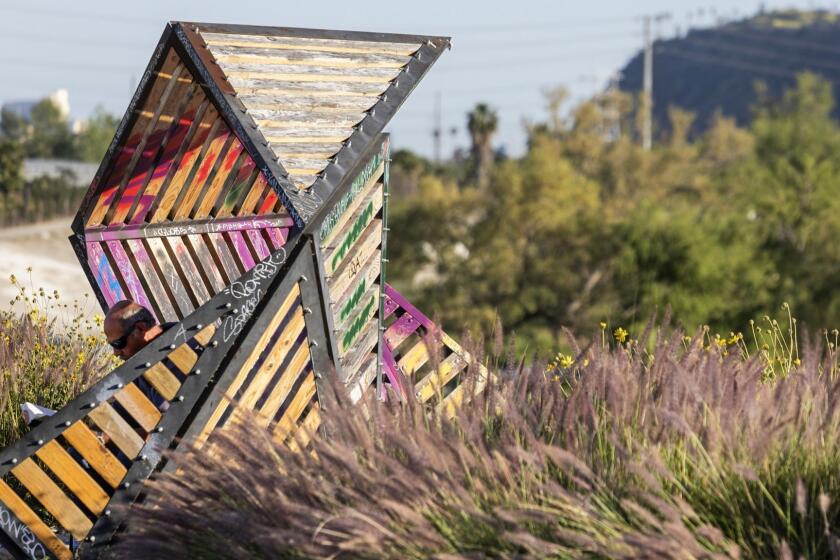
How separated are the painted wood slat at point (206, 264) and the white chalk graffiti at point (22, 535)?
2.81 m

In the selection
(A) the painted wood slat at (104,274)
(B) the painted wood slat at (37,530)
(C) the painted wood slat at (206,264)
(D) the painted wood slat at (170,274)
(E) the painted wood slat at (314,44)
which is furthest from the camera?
(C) the painted wood slat at (206,264)

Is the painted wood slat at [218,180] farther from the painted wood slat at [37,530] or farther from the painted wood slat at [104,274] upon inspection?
the painted wood slat at [37,530]

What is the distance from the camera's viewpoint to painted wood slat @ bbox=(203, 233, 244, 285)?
7594 millimetres

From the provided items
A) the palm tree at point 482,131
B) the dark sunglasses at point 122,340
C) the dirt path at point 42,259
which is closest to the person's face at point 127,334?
the dark sunglasses at point 122,340

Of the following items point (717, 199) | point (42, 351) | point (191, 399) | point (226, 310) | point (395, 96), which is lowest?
point (717, 199)

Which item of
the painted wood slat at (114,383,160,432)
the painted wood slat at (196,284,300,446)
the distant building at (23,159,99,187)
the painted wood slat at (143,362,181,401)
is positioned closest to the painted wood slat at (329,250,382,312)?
the painted wood slat at (196,284,300,446)

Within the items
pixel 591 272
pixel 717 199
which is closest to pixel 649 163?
pixel 717 199

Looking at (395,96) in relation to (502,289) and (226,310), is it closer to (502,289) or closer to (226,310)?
Answer: (226,310)

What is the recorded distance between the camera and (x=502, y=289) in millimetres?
56906

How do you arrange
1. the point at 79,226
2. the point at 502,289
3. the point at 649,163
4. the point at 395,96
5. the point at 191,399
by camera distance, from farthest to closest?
the point at 649,163 < the point at 502,289 < the point at 79,226 < the point at 395,96 < the point at 191,399

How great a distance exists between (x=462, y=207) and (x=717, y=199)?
20895 mm

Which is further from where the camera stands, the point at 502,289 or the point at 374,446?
the point at 502,289

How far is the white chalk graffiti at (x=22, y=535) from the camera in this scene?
4859 mm

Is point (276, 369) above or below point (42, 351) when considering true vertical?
above
